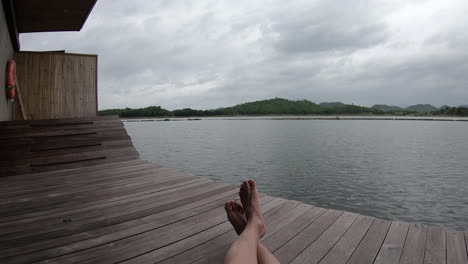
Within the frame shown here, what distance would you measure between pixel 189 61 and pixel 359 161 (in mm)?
76447

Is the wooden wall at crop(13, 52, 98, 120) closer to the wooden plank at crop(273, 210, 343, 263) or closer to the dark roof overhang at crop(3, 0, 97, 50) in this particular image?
the dark roof overhang at crop(3, 0, 97, 50)

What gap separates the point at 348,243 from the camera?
5.09 feet

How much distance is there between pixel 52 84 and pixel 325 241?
250 inches

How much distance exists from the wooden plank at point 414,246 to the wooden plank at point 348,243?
0.23 meters

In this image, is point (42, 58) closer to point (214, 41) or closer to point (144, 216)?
point (144, 216)

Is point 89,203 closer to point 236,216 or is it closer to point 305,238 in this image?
point 236,216

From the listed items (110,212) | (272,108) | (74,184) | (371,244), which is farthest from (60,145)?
(272,108)

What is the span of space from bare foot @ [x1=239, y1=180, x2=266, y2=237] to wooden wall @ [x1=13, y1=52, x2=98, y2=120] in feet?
18.6

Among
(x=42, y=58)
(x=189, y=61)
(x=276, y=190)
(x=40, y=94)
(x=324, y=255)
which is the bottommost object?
(x=276, y=190)

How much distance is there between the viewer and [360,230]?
1.73 meters

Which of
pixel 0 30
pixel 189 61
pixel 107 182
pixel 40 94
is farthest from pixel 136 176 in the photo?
pixel 189 61

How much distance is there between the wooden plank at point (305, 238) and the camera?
140cm

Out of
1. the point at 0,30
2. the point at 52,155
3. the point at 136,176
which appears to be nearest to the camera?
the point at 136,176

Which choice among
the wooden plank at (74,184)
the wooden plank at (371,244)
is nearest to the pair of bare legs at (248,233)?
the wooden plank at (371,244)
